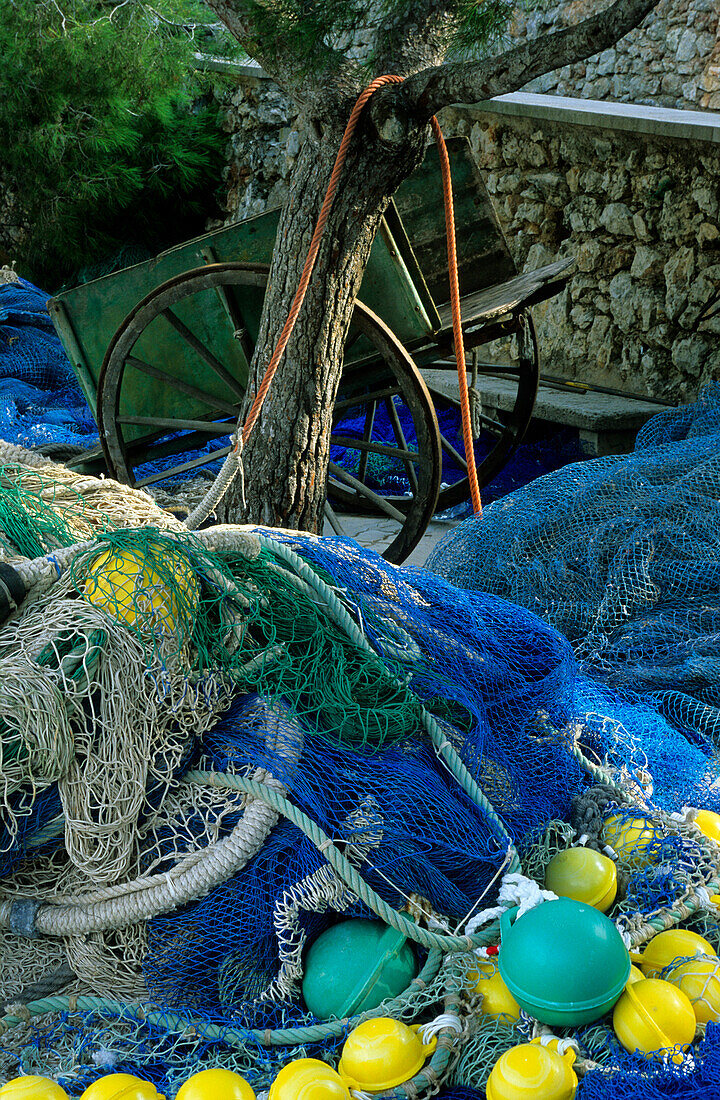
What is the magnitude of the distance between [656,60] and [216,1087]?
787cm

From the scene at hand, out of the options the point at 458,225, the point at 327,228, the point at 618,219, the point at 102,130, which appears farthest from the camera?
the point at 102,130

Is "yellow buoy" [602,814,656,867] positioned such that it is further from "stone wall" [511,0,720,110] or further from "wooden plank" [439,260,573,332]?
"stone wall" [511,0,720,110]

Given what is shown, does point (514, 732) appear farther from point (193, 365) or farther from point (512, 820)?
point (193, 365)

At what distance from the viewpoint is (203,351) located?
4230 millimetres

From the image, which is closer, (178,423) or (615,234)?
(178,423)

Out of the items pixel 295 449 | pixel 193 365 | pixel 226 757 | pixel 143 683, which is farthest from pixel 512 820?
pixel 193 365

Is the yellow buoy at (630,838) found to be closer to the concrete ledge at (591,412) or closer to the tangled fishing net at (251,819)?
the tangled fishing net at (251,819)

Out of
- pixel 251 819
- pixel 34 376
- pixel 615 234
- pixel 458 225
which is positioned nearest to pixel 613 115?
pixel 615 234

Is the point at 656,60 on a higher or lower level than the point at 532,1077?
higher

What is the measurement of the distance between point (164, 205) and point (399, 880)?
9768 millimetres

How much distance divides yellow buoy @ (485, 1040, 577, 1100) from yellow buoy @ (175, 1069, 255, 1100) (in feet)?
1.22

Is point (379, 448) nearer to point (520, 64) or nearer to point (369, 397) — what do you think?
point (369, 397)

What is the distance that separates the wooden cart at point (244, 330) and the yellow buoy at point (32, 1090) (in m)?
2.87

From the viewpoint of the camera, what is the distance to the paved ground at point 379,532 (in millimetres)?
4781
